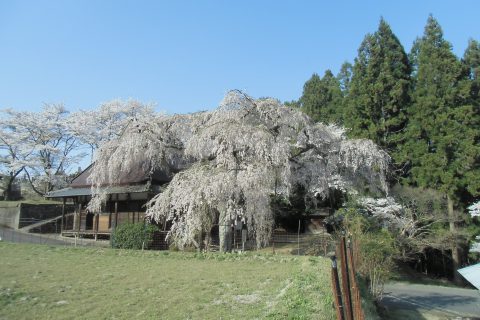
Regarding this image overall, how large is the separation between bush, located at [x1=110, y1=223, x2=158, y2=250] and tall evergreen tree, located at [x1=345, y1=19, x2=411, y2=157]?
45.9ft

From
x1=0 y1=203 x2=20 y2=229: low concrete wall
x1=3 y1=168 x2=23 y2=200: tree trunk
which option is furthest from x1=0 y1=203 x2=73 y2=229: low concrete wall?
x1=3 y1=168 x2=23 y2=200: tree trunk

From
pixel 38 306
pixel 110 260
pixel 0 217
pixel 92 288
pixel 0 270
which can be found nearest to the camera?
pixel 38 306

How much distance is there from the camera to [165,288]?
9367 mm

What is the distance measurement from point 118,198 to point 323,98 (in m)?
17.8

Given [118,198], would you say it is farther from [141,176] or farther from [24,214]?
[24,214]

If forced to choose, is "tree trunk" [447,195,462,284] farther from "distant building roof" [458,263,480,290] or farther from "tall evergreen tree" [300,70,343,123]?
"distant building roof" [458,263,480,290]

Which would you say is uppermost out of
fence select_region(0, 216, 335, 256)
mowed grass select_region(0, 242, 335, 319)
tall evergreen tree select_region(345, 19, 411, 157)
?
tall evergreen tree select_region(345, 19, 411, 157)

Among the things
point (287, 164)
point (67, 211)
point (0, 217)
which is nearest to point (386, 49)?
point (287, 164)

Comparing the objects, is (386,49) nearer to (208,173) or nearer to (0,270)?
(208,173)

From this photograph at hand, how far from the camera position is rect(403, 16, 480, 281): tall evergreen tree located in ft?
72.7

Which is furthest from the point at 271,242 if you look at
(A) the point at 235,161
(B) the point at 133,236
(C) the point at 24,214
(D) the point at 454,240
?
(C) the point at 24,214

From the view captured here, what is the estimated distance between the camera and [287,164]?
1537 cm

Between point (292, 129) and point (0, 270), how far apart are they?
11687 millimetres

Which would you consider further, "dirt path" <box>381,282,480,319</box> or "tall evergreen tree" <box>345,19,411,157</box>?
"tall evergreen tree" <box>345,19,411,157</box>
